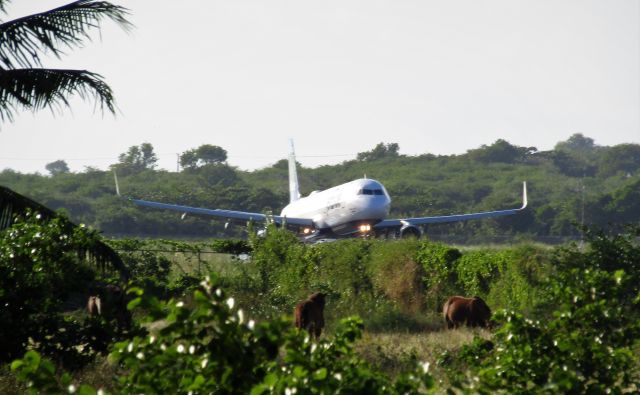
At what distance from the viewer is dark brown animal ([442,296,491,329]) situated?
17.2m

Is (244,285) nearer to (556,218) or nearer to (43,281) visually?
(43,281)

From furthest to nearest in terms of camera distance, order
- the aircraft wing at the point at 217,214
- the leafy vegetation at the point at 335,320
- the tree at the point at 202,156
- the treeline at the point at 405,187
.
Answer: the tree at the point at 202,156, the treeline at the point at 405,187, the aircraft wing at the point at 217,214, the leafy vegetation at the point at 335,320

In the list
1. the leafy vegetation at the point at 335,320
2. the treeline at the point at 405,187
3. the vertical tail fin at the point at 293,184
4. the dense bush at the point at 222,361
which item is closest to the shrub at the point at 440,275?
the leafy vegetation at the point at 335,320

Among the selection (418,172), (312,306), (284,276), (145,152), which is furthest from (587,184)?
(312,306)

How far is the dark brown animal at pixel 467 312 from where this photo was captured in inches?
675

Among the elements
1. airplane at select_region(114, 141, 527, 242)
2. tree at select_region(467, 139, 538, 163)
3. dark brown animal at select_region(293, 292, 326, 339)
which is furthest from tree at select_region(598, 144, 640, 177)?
dark brown animal at select_region(293, 292, 326, 339)

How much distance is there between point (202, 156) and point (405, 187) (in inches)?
1813

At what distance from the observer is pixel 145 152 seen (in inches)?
6545

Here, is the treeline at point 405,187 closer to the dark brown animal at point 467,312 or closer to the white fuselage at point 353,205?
the white fuselage at point 353,205

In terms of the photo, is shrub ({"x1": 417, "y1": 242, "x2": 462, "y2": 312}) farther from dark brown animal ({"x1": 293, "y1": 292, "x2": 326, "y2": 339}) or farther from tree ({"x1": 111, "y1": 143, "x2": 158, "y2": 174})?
tree ({"x1": 111, "y1": 143, "x2": 158, "y2": 174})

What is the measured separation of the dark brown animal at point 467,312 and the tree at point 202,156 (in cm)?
13891

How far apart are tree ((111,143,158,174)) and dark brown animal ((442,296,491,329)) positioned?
14064cm

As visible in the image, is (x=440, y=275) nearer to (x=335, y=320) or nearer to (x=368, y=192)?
(x=335, y=320)

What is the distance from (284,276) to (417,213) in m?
75.5
